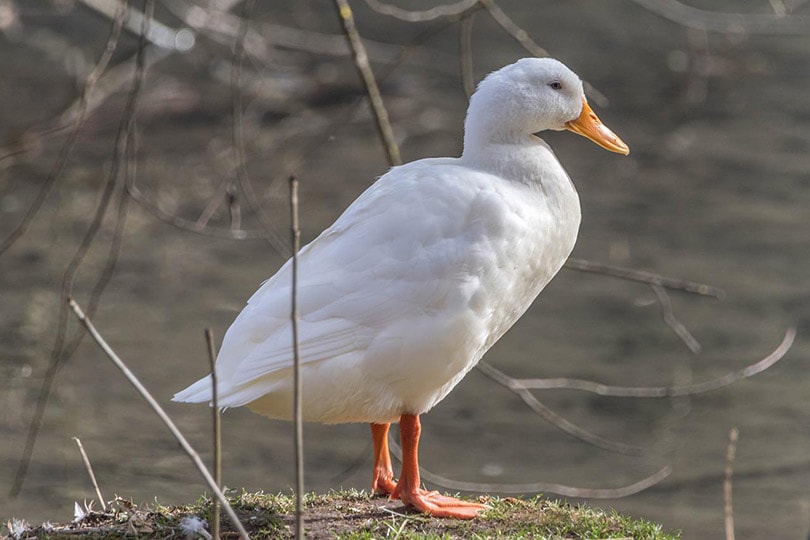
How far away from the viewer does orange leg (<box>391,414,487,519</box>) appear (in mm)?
4641

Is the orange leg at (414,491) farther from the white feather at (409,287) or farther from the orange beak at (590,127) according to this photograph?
the orange beak at (590,127)

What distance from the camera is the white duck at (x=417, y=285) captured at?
447 centimetres

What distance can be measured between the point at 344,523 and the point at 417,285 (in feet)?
2.94

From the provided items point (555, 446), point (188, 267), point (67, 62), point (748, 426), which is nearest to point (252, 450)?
point (555, 446)

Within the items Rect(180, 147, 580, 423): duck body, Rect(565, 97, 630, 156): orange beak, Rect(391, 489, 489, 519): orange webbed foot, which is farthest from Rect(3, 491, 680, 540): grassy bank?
Rect(565, 97, 630, 156): orange beak

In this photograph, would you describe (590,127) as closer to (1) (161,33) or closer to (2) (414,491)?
(2) (414,491)

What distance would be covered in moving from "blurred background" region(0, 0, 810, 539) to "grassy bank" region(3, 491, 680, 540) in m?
1.24

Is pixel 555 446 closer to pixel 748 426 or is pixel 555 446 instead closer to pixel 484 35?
pixel 748 426

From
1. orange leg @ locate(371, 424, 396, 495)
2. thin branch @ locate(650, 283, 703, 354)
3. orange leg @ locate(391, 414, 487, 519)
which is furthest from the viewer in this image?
thin branch @ locate(650, 283, 703, 354)

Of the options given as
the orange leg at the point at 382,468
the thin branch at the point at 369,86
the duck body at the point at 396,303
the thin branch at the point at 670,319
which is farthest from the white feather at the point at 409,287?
the thin branch at the point at 670,319

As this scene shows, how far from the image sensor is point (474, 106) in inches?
190

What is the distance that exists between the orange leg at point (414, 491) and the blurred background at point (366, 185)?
4.29ft

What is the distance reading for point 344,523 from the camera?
14.9ft

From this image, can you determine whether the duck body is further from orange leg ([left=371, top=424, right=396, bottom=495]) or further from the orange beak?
the orange beak
